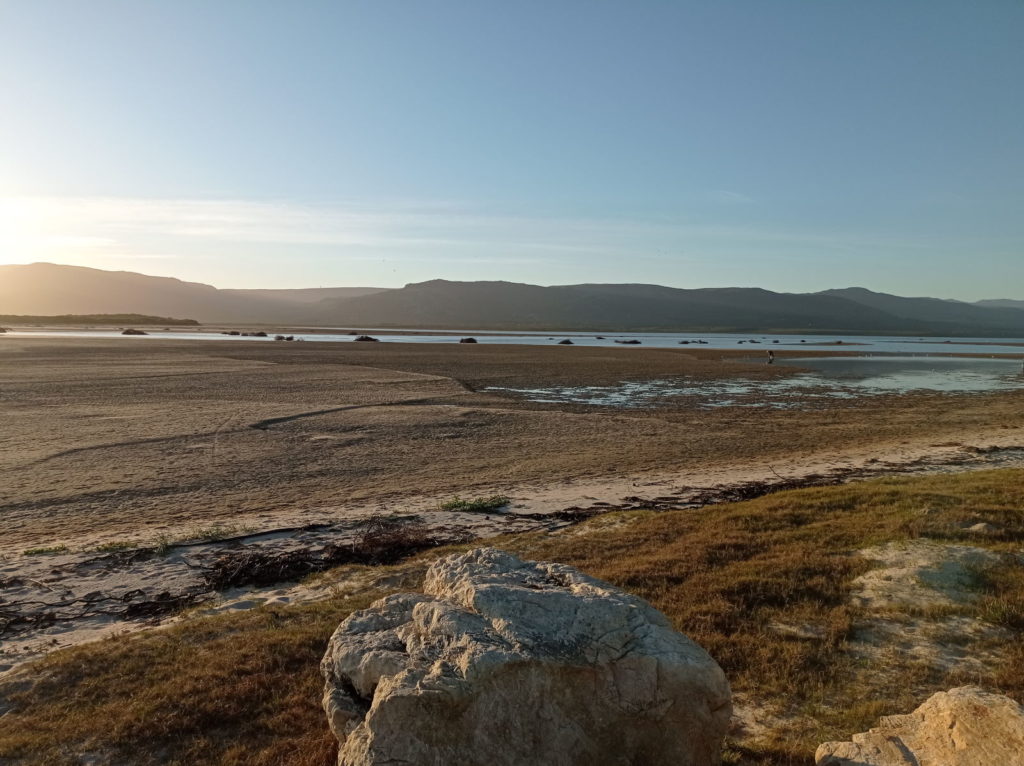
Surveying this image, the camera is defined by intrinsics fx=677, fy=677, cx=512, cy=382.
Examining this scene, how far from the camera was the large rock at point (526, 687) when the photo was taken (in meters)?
3.59

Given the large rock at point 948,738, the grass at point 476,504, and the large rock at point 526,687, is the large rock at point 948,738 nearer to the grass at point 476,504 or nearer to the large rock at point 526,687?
the large rock at point 526,687

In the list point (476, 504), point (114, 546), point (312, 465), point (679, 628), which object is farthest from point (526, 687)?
point (312, 465)

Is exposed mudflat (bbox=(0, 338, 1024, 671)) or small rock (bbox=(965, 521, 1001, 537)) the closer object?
small rock (bbox=(965, 521, 1001, 537))

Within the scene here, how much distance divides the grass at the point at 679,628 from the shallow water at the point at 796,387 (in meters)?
17.7

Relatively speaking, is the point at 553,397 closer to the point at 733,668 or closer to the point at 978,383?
the point at 733,668

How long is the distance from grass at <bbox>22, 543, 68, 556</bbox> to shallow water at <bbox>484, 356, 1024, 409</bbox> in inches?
770

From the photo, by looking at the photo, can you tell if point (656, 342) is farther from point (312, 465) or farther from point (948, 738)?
point (948, 738)

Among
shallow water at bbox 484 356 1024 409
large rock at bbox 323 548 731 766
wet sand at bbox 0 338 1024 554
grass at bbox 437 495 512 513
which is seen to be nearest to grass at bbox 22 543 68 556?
wet sand at bbox 0 338 1024 554

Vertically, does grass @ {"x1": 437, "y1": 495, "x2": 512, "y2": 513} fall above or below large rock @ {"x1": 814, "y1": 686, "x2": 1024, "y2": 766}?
below

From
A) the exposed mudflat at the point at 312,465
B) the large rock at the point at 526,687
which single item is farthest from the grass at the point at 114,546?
the large rock at the point at 526,687

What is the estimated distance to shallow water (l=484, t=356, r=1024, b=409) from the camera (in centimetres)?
2869

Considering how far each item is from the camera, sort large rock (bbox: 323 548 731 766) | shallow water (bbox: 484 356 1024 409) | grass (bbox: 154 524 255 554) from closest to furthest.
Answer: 1. large rock (bbox: 323 548 731 766)
2. grass (bbox: 154 524 255 554)
3. shallow water (bbox: 484 356 1024 409)

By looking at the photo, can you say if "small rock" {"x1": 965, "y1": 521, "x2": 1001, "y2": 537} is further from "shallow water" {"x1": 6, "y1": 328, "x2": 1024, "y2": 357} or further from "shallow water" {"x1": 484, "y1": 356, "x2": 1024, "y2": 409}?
"shallow water" {"x1": 6, "y1": 328, "x2": 1024, "y2": 357}

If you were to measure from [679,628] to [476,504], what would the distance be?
641 centimetres
